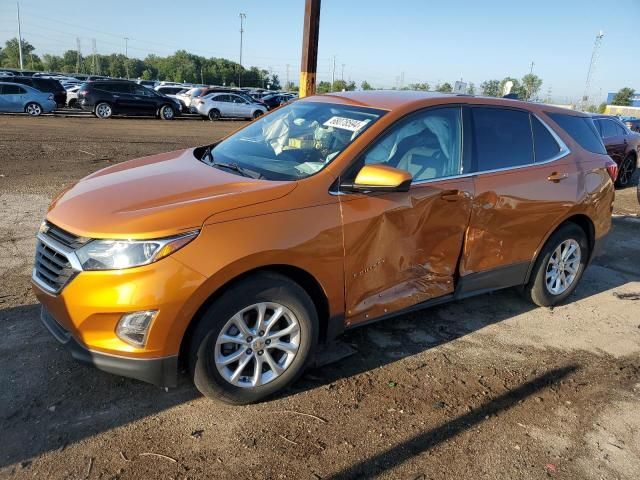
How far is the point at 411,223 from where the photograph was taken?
334 cm

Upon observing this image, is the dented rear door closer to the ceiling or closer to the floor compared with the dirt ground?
closer to the ceiling

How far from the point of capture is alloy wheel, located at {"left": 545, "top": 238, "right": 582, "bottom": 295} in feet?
15.1

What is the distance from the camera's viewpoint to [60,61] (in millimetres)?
114188

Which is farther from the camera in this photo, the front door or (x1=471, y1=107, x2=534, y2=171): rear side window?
(x1=471, y1=107, x2=534, y2=171): rear side window

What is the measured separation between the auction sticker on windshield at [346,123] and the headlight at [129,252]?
1433 mm

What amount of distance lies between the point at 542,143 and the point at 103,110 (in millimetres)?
22240

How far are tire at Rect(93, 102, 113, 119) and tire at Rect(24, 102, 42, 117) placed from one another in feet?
7.36

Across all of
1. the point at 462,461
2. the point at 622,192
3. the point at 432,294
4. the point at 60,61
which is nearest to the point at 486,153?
the point at 432,294

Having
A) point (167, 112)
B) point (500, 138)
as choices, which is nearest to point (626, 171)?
point (500, 138)

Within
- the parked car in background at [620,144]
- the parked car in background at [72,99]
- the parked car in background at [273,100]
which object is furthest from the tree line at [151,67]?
the parked car in background at [620,144]

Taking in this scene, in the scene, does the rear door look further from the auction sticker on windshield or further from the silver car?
the silver car

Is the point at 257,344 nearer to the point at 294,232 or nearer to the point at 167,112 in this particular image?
the point at 294,232

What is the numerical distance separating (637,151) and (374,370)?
11.8m

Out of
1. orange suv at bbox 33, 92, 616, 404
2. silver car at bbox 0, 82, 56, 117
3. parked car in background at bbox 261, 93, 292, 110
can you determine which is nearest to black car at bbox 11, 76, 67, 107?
silver car at bbox 0, 82, 56, 117
